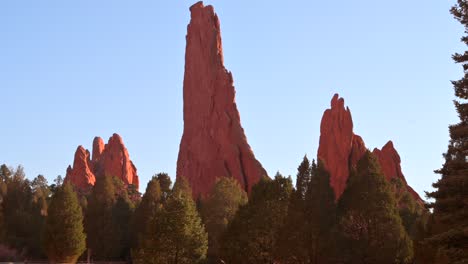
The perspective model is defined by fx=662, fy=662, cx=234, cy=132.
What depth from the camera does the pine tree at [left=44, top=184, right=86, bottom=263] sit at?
73062mm

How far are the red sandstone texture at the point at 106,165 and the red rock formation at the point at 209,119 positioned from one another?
42491 millimetres

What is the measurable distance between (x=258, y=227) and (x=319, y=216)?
5691 millimetres

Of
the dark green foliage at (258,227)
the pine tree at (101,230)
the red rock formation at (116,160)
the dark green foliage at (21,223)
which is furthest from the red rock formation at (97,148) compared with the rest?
the dark green foliage at (258,227)

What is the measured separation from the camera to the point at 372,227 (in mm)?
53906

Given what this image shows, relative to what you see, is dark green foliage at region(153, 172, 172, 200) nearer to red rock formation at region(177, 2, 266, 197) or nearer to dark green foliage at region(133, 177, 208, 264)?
red rock formation at region(177, 2, 266, 197)

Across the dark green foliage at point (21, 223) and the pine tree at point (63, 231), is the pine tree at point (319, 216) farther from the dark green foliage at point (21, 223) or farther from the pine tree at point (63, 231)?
the dark green foliage at point (21, 223)

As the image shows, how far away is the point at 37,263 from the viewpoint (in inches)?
3014

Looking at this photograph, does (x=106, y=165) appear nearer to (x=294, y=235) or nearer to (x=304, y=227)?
(x=304, y=227)

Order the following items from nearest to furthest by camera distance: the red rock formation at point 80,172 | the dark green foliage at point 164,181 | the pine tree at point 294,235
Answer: the pine tree at point 294,235 < the dark green foliage at point 164,181 < the red rock formation at point 80,172

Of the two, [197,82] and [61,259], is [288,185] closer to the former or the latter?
[61,259]

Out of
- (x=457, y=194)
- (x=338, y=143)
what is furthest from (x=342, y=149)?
(x=457, y=194)

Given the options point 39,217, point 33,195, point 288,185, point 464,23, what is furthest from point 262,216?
point 33,195

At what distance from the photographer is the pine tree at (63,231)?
73.1m

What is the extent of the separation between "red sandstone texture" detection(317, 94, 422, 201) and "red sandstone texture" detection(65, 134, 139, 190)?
65278 mm
